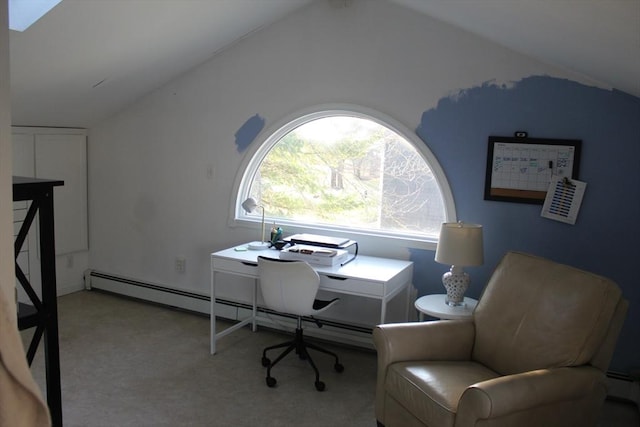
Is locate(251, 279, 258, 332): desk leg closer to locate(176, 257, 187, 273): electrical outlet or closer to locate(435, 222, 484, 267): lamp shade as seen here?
locate(176, 257, 187, 273): electrical outlet

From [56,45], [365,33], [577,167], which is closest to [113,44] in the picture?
[56,45]

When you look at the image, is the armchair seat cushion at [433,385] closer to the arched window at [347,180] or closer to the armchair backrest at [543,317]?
the armchair backrest at [543,317]

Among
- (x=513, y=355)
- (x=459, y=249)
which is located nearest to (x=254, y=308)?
(x=459, y=249)

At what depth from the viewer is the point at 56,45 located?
321 cm

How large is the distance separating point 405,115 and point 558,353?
5.74 feet

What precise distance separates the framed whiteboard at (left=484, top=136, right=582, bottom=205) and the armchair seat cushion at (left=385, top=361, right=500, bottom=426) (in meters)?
1.09

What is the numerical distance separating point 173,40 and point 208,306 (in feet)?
6.48

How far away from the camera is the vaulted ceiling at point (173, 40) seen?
202 centimetres

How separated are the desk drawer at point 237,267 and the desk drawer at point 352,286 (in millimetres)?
464

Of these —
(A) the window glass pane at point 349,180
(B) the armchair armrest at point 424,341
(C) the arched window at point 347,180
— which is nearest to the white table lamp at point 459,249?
(B) the armchair armrest at point 424,341

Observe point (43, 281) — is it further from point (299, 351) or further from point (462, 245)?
point (462, 245)

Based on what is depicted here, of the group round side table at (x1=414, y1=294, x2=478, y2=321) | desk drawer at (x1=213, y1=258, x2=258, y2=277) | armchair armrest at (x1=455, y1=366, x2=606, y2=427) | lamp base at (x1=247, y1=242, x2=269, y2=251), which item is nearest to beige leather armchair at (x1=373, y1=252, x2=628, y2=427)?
armchair armrest at (x1=455, y1=366, x2=606, y2=427)

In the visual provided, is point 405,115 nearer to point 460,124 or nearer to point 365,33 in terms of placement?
point 460,124

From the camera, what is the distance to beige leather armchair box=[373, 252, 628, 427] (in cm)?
225
